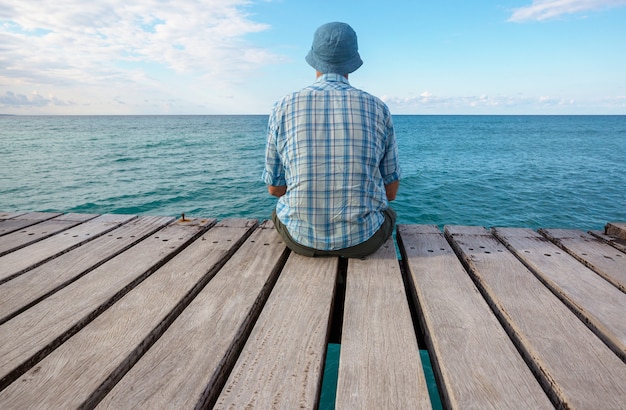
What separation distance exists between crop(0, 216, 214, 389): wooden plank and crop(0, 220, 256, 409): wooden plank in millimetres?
55

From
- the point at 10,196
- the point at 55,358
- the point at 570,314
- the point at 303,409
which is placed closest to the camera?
the point at 303,409

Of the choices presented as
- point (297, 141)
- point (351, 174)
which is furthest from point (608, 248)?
point (297, 141)

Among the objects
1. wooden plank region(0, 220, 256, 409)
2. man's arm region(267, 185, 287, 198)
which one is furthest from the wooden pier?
man's arm region(267, 185, 287, 198)

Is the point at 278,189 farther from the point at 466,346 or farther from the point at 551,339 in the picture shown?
the point at 551,339

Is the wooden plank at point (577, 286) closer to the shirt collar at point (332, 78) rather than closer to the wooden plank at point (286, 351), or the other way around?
the wooden plank at point (286, 351)

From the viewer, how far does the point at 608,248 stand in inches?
111

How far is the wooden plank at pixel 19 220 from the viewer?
3.17 metres

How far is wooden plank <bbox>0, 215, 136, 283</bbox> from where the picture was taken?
7.74 ft

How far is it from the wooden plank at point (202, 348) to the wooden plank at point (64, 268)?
34.7 inches

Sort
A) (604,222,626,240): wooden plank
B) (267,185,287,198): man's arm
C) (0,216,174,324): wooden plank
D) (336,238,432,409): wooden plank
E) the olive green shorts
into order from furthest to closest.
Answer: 1. (604,222,626,240): wooden plank
2. (267,185,287,198): man's arm
3. the olive green shorts
4. (0,216,174,324): wooden plank
5. (336,238,432,409): wooden plank

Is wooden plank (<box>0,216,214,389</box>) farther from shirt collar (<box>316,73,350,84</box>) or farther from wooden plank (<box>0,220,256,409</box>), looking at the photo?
shirt collar (<box>316,73,350,84</box>)

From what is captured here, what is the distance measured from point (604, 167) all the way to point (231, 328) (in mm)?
30941

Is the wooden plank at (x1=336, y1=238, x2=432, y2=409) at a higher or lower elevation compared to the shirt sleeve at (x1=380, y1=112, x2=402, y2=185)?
lower

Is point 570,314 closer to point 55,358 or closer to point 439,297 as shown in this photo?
point 439,297
